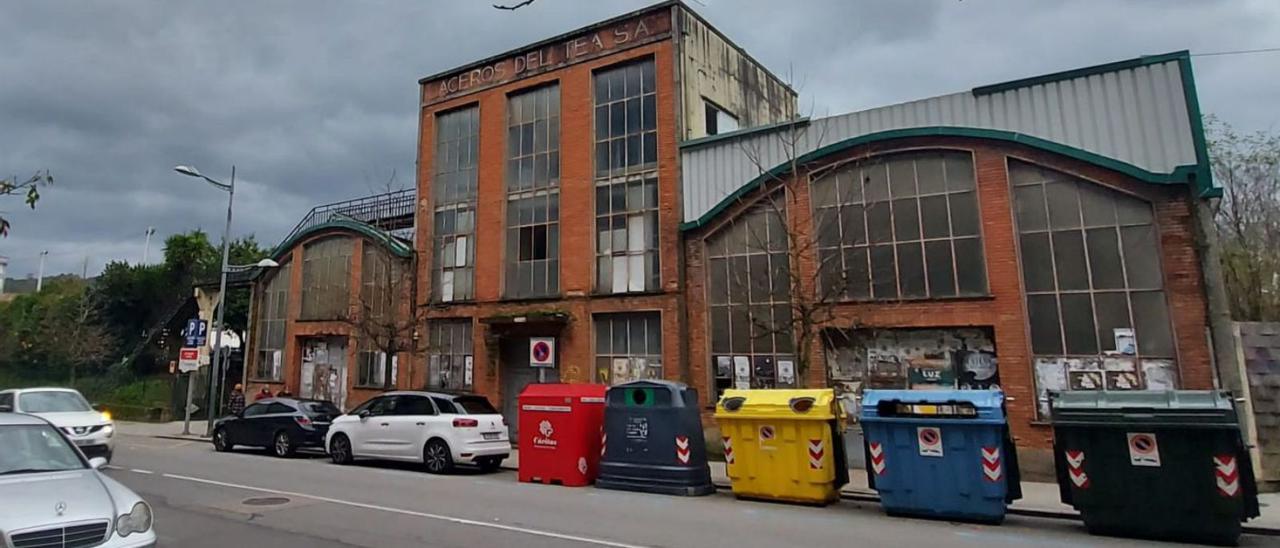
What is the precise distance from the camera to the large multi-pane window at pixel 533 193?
2083 cm

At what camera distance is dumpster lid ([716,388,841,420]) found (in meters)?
10.7

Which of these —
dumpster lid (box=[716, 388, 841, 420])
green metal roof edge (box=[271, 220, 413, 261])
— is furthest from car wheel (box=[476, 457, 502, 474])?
green metal roof edge (box=[271, 220, 413, 261])

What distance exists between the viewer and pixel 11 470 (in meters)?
6.14

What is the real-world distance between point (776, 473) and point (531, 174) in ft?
44.4

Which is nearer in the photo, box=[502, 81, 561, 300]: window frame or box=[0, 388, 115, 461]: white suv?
box=[0, 388, 115, 461]: white suv

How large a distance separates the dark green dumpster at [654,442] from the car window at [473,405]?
134 inches

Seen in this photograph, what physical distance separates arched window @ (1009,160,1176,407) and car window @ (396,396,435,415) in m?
12.3

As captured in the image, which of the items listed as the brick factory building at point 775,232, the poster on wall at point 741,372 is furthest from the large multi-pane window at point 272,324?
the poster on wall at point 741,372

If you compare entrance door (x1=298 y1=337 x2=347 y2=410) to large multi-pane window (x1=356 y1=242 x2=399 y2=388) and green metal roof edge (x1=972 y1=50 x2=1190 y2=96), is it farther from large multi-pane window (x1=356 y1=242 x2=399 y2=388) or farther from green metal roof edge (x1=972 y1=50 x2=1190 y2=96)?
green metal roof edge (x1=972 y1=50 x2=1190 y2=96)

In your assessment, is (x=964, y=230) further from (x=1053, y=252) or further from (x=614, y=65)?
(x=614, y=65)

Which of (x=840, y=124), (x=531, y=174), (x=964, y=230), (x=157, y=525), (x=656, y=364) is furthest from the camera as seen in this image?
(x=531, y=174)

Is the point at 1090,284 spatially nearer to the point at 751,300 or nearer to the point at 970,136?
the point at 970,136

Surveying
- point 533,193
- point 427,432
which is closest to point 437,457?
point 427,432

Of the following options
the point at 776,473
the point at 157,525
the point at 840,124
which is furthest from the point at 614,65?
the point at 157,525
